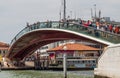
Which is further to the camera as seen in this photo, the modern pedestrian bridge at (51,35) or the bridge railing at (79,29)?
the modern pedestrian bridge at (51,35)

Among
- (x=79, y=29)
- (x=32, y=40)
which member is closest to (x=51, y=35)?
(x=32, y=40)

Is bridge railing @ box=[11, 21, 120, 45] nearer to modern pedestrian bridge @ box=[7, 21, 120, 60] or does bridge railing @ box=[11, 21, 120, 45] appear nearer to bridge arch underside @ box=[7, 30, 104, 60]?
modern pedestrian bridge @ box=[7, 21, 120, 60]

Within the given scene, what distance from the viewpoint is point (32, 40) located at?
203 ft

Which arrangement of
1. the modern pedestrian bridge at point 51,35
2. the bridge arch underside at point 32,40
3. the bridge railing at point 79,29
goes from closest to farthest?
the bridge railing at point 79,29 → the modern pedestrian bridge at point 51,35 → the bridge arch underside at point 32,40

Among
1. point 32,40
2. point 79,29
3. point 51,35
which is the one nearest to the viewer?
point 79,29

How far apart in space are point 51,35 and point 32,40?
7824 millimetres

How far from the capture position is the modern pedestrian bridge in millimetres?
35750

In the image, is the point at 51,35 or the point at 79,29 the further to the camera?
the point at 51,35

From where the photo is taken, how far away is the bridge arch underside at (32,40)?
171ft

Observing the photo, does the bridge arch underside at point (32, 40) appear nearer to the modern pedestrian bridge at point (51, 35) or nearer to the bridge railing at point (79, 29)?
the modern pedestrian bridge at point (51, 35)

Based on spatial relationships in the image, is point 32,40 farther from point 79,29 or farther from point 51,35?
point 79,29

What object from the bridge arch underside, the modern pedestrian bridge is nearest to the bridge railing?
the modern pedestrian bridge

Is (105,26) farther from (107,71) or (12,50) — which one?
(12,50)

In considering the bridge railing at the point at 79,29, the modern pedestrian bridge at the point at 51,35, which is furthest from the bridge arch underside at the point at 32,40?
the bridge railing at the point at 79,29
